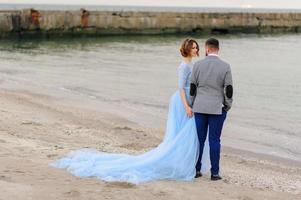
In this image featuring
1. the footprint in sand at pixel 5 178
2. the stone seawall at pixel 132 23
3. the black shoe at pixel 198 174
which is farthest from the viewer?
the stone seawall at pixel 132 23

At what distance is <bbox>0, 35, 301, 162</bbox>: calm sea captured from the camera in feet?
42.9

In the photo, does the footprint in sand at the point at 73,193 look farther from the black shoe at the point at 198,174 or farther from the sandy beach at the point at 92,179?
the black shoe at the point at 198,174

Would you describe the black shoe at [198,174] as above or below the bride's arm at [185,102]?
below

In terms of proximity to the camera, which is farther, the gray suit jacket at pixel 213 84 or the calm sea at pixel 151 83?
the calm sea at pixel 151 83

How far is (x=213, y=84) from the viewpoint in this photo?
22.3ft

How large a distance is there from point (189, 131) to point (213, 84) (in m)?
0.69

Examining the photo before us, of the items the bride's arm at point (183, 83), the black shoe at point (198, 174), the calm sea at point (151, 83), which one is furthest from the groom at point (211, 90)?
the calm sea at point (151, 83)

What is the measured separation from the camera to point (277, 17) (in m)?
69.6

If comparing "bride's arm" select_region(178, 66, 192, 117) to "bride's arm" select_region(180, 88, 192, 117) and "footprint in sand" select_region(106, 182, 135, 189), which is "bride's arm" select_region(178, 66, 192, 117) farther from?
"footprint in sand" select_region(106, 182, 135, 189)

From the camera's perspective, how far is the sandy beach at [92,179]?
6.39 metres

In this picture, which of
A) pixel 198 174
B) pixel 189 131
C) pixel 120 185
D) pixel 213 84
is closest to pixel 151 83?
pixel 198 174

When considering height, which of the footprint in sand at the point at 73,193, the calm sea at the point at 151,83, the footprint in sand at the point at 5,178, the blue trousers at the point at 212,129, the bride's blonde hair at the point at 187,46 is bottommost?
the calm sea at the point at 151,83

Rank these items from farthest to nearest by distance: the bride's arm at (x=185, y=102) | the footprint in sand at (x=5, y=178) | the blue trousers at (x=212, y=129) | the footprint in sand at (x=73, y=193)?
the bride's arm at (x=185, y=102) → the blue trousers at (x=212, y=129) → the footprint in sand at (x=5, y=178) → the footprint in sand at (x=73, y=193)

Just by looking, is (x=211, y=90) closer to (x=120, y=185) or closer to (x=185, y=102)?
(x=185, y=102)
